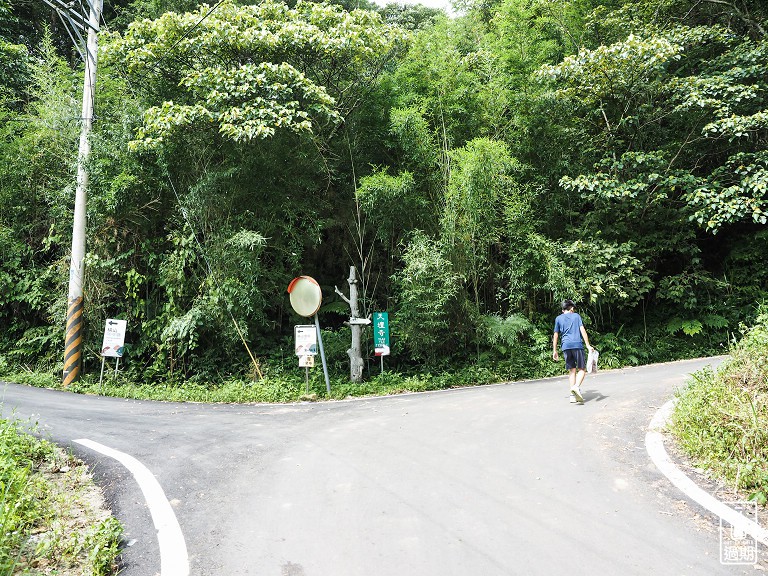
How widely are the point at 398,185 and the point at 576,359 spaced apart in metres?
4.93

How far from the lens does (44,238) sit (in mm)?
11000

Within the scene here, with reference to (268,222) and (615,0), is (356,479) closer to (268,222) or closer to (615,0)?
(268,222)

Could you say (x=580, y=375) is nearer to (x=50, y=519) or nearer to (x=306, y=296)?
(x=306, y=296)

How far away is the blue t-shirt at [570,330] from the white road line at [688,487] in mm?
1663

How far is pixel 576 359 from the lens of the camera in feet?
21.6

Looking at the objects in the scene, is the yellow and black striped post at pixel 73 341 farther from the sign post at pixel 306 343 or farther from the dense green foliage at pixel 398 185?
the sign post at pixel 306 343

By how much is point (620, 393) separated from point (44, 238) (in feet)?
42.2

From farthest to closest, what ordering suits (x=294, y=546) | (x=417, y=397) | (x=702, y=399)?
(x=417, y=397), (x=702, y=399), (x=294, y=546)

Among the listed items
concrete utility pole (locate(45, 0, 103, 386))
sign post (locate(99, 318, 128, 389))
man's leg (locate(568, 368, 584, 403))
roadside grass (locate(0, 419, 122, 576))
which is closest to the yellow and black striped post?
concrete utility pole (locate(45, 0, 103, 386))

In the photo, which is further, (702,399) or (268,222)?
(268,222)

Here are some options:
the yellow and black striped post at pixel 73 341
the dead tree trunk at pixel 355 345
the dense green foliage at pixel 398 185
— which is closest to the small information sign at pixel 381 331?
the dead tree trunk at pixel 355 345

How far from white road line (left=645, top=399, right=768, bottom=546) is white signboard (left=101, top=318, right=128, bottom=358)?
31.0 feet

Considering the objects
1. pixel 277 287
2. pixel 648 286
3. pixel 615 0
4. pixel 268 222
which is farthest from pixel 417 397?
pixel 615 0

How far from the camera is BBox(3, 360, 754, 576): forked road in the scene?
105 inches
